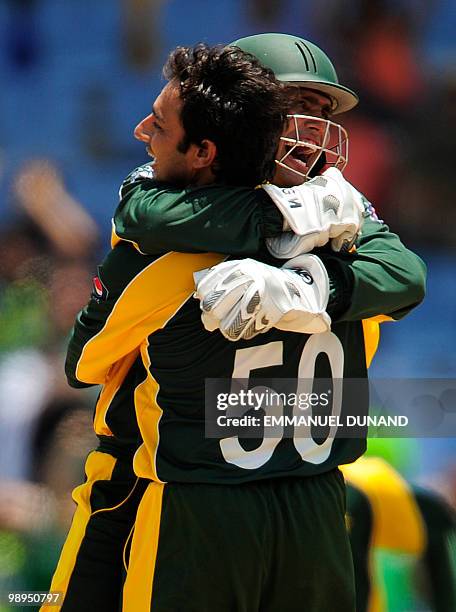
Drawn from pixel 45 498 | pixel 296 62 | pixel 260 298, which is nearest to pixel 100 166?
pixel 45 498

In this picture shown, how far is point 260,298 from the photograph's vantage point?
1.41 m

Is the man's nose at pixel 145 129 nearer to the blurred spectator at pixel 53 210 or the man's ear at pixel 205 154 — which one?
the man's ear at pixel 205 154

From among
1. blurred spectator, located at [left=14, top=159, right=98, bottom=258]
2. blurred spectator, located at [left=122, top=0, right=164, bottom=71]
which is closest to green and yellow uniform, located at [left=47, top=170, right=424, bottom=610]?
blurred spectator, located at [left=14, top=159, right=98, bottom=258]

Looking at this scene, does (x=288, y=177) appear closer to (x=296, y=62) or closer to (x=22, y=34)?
(x=296, y=62)

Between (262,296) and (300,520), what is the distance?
401 mm

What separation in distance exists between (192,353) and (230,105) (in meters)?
0.38

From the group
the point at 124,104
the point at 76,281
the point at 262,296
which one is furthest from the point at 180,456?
the point at 124,104

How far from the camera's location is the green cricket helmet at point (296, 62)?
1.82 meters

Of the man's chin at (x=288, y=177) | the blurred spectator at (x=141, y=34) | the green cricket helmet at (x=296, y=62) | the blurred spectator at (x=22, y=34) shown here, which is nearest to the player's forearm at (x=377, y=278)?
the man's chin at (x=288, y=177)

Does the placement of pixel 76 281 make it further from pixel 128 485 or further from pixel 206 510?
pixel 206 510

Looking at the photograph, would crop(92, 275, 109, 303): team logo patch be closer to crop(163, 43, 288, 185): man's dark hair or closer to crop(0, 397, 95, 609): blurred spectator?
crop(163, 43, 288, 185): man's dark hair

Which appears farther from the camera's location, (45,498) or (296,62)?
(45,498)

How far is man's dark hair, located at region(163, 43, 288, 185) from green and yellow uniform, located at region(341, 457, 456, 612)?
144 cm

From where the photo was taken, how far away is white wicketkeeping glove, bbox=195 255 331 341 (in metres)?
1.41
